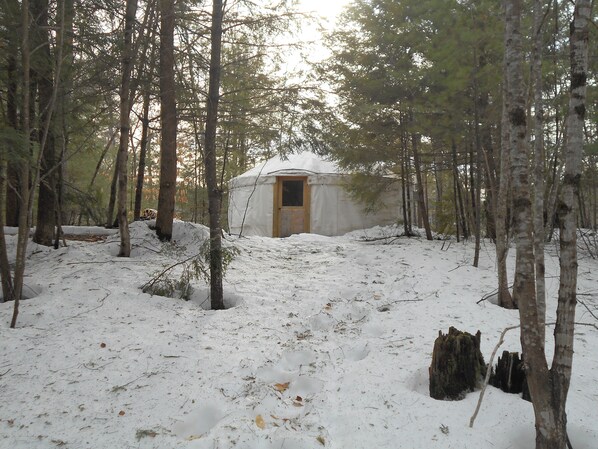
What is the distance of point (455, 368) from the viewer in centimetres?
247

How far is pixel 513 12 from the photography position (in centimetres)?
199

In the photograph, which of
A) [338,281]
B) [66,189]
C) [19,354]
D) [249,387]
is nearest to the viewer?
[249,387]

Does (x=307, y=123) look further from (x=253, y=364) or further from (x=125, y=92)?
(x=253, y=364)

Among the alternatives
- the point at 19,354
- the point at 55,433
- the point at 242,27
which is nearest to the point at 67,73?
the point at 242,27

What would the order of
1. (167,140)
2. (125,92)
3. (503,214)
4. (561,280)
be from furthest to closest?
(167,140) < (125,92) < (503,214) < (561,280)

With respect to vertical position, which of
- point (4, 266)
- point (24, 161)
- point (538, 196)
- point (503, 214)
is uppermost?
point (24, 161)

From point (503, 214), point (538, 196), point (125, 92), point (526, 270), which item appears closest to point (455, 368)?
point (526, 270)

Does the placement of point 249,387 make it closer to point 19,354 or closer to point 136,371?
point 136,371

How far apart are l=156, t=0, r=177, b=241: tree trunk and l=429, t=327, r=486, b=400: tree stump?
531cm

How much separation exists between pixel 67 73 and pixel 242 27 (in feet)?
7.56

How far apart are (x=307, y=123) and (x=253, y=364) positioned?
3376 mm

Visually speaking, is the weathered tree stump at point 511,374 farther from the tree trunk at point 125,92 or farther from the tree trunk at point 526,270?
the tree trunk at point 125,92

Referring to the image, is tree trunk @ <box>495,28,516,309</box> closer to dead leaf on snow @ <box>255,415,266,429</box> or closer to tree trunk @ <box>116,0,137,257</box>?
dead leaf on snow @ <box>255,415,266,429</box>

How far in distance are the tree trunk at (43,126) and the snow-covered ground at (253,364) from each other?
59 centimetres
